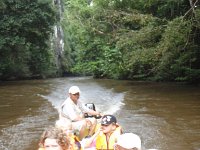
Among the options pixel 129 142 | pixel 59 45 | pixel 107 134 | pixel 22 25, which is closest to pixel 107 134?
pixel 107 134

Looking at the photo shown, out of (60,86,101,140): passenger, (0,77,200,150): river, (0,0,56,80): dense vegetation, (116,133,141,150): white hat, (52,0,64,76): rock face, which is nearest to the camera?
(116,133,141,150): white hat

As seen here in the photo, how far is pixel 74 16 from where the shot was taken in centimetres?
3159

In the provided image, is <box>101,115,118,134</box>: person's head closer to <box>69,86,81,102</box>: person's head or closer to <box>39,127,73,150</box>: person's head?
<box>69,86,81,102</box>: person's head

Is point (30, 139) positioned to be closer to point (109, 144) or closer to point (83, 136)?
point (83, 136)

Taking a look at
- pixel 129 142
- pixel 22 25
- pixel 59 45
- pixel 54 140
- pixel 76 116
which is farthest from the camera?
pixel 59 45

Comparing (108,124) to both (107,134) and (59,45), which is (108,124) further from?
(59,45)

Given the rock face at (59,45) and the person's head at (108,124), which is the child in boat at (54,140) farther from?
the rock face at (59,45)

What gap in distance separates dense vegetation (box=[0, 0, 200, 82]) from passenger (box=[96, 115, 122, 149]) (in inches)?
435

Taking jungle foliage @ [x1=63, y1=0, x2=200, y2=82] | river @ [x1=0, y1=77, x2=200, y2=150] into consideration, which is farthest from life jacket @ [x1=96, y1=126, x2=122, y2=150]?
jungle foliage @ [x1=63, y1=0, x2=200, y2=82]

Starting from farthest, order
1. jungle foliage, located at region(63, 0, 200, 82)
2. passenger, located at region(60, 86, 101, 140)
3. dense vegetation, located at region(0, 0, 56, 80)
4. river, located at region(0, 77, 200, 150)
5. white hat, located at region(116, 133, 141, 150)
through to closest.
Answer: dense vegetation, located at region(0, 0, 56, 80) → jungle foliage, located at region(63, 0, 200, 82) → river, located at region(0, 77, 200, 150) → passenger, located at region(60, 86, 101, 140) → white hat, located at region(116, 133, 141, 150)

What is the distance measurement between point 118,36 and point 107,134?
1575 cm

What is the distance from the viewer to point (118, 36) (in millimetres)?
21672

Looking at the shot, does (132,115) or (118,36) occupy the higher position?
(118,36)

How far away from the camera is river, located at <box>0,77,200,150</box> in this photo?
33.1 feet
